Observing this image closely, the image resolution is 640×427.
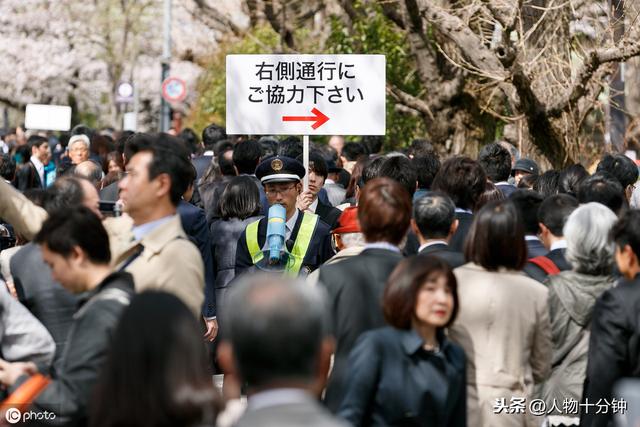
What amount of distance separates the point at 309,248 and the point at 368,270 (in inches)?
89.8

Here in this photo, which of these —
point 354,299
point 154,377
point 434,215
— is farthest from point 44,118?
point 154,377

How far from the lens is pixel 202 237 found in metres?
7.94

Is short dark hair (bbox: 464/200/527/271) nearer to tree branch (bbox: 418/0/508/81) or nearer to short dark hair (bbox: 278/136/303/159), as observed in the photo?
short dark hair (bbox: 278/136/303/159)

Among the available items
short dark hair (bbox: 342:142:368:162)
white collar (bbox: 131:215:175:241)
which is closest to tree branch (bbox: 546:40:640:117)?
short dark hair (bbox: 342:142:368:162)

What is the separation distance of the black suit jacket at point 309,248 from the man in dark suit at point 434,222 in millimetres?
1485

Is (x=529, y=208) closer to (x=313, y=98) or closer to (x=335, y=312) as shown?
(x=335, y=312)

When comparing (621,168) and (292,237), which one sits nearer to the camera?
(292,237)

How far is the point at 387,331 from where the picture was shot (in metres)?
4.63

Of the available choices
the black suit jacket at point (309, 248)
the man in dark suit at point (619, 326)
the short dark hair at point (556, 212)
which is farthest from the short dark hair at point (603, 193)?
the man in dark suit at point (619, 326)

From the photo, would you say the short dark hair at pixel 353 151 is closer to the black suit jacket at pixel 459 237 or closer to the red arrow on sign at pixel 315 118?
the red arrow on sign at pixel 315 118

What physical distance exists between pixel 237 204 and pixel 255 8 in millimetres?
12120

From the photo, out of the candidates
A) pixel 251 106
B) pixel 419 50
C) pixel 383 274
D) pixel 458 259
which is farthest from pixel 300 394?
pixel 419 50

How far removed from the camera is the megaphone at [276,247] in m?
7.37

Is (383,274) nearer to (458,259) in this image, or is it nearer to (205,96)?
(458,259)
